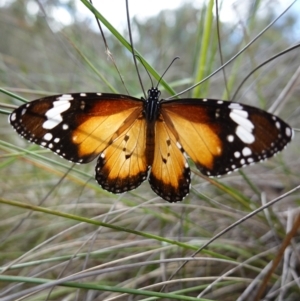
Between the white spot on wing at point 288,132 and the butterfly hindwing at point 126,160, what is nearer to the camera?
the white spot on wing at point 288,132

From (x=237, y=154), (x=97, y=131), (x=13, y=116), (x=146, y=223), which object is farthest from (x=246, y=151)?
(x=146, y=223)

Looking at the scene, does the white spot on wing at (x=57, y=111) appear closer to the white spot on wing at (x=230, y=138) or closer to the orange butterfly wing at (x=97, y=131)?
the orange butterfly wing at (x=97, y=131)

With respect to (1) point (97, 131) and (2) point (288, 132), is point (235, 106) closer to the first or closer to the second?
(2) point (288, 132)

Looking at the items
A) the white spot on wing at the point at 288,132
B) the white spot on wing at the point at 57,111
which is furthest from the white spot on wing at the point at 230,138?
the white spot on wing at the point at 57,111

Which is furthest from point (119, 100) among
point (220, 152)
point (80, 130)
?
point (220, 152)

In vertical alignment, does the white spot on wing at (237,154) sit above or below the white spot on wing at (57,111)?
below

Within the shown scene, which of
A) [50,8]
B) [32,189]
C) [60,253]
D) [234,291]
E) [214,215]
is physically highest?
[50,8]

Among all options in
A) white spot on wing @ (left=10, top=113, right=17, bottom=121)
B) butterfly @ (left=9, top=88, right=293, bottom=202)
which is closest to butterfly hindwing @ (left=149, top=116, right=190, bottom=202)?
butterfly @ (left=9, top=88, right=293, bottom=202)

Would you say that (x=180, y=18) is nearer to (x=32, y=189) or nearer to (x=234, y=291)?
(x=32, y=189)

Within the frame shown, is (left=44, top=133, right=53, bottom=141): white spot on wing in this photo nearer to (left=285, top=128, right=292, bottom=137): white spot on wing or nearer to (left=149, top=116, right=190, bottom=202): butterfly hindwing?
(left=149, top=116, right=190, bottom=202): butterfly hindwing
